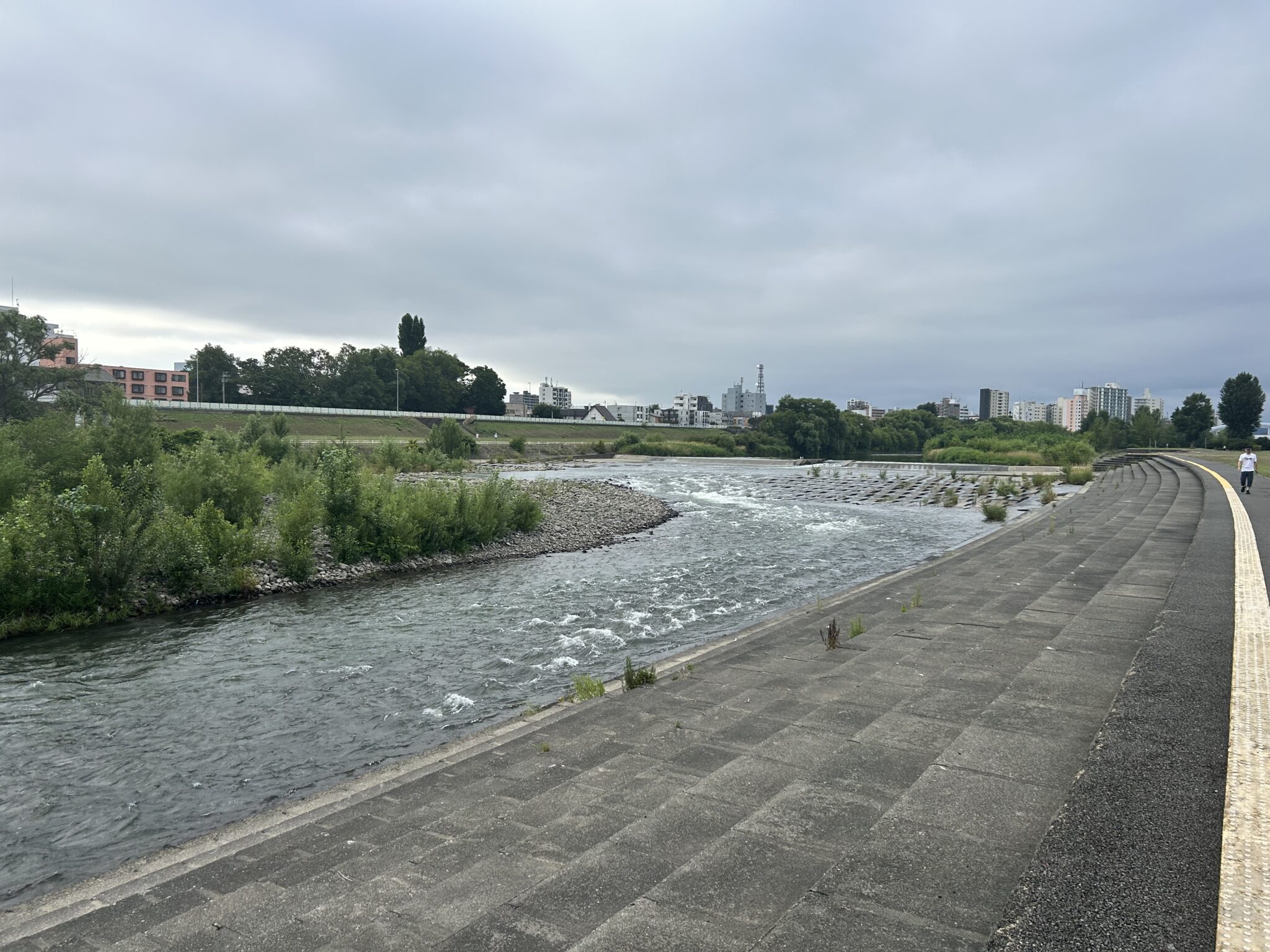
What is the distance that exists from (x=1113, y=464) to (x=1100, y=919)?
87.6 metres

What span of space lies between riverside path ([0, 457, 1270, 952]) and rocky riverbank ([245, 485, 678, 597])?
13383 millimetres

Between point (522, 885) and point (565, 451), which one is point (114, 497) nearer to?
point (522, 885)

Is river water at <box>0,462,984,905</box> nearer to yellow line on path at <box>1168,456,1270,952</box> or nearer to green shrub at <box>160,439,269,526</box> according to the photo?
green shrub at <box>160,439,269,526</box>

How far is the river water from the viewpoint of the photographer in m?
8.00

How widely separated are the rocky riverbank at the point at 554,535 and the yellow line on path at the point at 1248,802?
63.3ft

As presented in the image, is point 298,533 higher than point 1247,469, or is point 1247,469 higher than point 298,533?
point 1247,469

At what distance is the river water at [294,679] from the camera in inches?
315

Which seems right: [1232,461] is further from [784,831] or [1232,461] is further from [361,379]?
[361,379]

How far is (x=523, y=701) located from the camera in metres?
11.0

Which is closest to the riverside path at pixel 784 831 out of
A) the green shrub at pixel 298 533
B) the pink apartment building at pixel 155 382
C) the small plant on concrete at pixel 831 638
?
the small plant on concrete at pixel 831 638

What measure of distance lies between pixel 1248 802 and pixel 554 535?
25529mm

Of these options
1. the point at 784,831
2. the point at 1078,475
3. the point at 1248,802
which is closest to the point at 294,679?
the point at 784,831

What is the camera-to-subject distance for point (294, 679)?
12.3 m

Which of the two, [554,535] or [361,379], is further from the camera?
[361,379]
